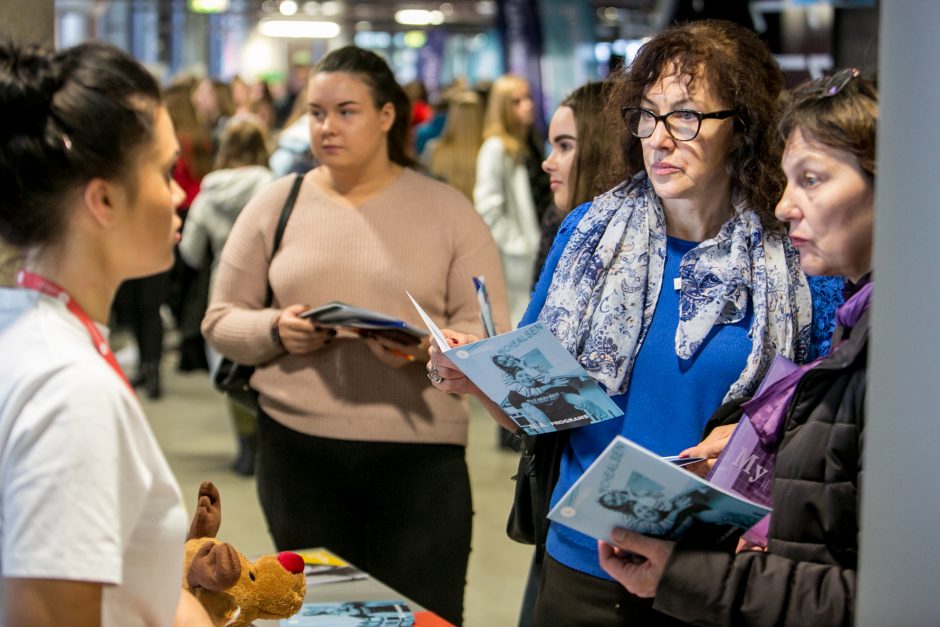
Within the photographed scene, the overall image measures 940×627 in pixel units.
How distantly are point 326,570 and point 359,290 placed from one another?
27.5 inches

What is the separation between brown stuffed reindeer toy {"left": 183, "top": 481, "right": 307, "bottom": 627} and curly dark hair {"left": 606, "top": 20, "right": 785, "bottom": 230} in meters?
1.05

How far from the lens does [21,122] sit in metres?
1.35

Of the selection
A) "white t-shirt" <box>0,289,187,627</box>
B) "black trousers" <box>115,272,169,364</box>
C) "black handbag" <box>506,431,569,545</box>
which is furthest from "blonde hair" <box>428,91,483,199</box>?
"white t-shirt" <box>0,289,187,627</box>

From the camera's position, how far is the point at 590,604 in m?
2.16

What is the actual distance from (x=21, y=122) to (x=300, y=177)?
5.80ft

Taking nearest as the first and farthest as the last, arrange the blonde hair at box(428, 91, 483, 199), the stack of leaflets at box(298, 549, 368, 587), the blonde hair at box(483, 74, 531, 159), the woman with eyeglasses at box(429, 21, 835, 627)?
the woman with eyeglasses at box(429, 21, 835, 627), the stack of leaflets at box(298, 549, 368, 587), the blonde hair at box(483, 74, 531, 159), the blonde hair at box(428, 91, 483, 199)

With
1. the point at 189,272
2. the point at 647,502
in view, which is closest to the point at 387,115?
the point at 647,502

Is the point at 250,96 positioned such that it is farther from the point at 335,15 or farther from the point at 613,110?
the point at 335,15

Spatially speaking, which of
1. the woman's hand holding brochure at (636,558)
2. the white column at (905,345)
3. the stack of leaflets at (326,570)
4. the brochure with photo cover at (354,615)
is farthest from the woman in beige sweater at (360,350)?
the white column at (905,345)

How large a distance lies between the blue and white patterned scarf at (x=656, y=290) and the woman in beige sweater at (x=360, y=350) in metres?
0.82

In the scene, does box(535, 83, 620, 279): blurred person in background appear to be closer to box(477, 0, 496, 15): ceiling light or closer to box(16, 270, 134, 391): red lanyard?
box(16, 270, 134, 391): red lanyard

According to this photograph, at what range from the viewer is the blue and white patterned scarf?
205 centimetres

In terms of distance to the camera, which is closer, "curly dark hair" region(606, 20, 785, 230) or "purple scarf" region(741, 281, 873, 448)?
"purple scarf" region(741, 281, 873, 448)

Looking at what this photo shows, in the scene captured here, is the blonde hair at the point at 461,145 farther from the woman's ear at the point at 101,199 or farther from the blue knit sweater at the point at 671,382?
the woman's ear at the point at 101,199
